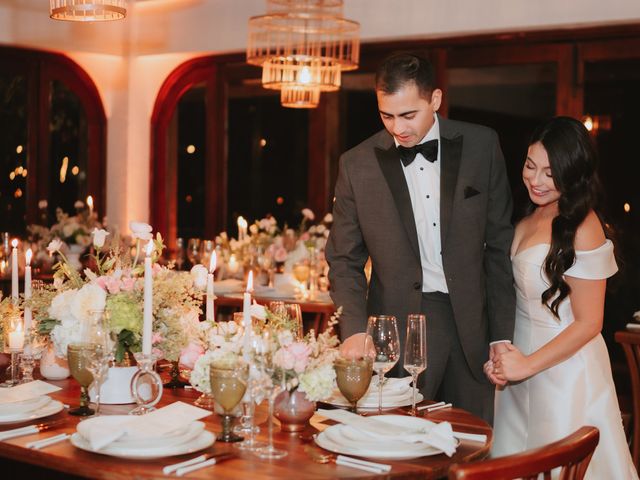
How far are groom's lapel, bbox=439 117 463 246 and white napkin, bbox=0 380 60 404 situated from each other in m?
1.47

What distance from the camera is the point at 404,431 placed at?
8.19ft

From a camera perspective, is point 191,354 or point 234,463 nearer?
point 234,463

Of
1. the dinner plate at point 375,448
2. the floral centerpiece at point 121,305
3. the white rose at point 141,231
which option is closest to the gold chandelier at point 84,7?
the floral centerpiece at point 121,305

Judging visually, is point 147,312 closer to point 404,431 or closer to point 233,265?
point 404,431

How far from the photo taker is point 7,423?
263 cm

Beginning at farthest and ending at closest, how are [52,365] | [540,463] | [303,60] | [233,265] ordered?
[233,265], [303,60], [52,365], [540,463]

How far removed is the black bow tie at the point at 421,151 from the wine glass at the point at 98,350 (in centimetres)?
138

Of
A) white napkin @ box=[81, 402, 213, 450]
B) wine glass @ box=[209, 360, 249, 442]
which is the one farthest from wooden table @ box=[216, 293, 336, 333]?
wine glass @ box=[209, 360, 249, 442]

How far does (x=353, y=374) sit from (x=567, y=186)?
1.18 meters

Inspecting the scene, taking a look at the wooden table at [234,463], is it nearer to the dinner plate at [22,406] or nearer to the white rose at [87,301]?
the dinner plate at [22,406]

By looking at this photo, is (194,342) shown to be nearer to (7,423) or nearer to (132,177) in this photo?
(7,423)

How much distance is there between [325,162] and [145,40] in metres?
2.13

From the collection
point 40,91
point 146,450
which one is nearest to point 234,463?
point 146,450

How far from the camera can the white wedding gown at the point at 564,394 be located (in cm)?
335
